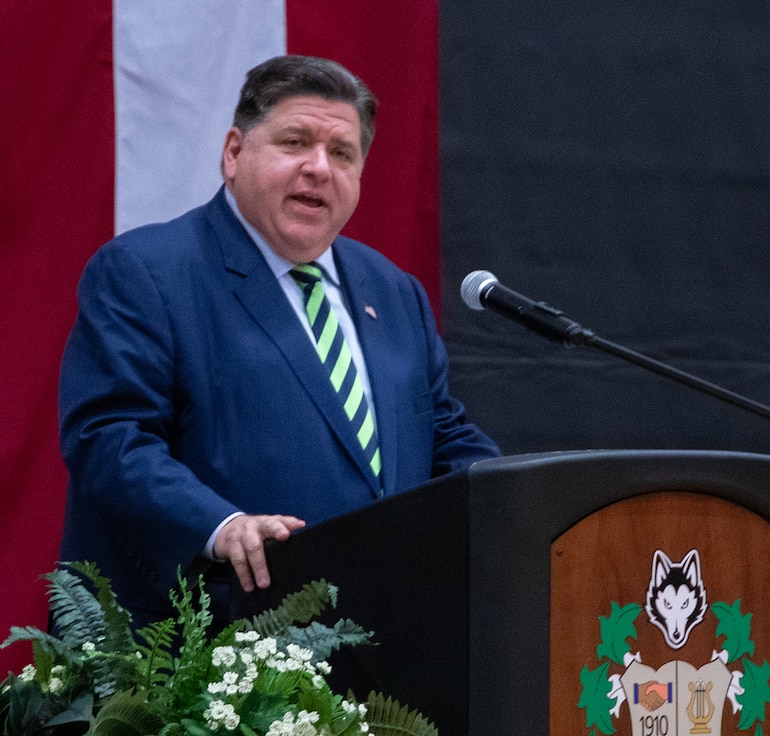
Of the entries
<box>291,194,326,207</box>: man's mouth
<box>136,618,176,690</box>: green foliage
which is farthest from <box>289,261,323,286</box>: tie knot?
<box>136,618,176,690</box>: green foliage

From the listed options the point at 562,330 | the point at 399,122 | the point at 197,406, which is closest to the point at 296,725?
the point at 562,330

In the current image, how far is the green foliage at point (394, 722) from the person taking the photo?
1096 mm

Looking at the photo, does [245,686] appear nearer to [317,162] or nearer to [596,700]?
[596,700]

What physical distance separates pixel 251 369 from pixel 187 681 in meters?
0.90

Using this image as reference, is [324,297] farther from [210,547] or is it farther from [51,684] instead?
[51,684]

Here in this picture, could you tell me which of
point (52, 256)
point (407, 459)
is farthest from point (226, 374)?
point (52, 256)

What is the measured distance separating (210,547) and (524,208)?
1593mm

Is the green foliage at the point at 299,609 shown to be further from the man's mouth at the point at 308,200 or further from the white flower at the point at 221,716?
the man's mouth at the point at 308,200

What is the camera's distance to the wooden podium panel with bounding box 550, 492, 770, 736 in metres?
1.24

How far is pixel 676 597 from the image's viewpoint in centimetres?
129

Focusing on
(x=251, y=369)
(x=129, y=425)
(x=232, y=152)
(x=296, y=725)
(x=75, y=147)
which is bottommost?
(x=296, y=725)

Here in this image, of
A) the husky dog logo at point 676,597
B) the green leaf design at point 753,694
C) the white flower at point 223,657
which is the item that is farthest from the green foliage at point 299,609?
the green leaf design at point 753,694

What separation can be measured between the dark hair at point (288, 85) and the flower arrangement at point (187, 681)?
3.82ft

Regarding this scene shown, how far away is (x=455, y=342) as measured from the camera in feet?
9.47
